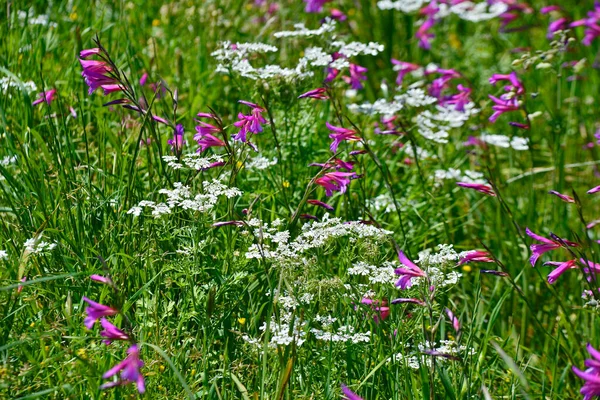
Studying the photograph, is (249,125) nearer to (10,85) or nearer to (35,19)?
(10,85)

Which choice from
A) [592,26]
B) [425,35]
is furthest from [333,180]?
[425,35]

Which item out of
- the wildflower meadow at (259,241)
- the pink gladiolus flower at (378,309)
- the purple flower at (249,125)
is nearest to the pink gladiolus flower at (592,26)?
the wildflower meadow at (259,241)

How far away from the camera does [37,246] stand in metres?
2.12

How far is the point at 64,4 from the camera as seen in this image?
4230mm

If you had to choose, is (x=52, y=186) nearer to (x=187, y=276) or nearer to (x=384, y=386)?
(x=187, y=276)

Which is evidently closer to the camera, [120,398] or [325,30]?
[120,398]

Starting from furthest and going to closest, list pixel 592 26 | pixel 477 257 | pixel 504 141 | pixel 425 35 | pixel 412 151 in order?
pixel 425 35 → pixel 592 26 → pixel 504 141 → pixel 412 151 → pixel 477 257

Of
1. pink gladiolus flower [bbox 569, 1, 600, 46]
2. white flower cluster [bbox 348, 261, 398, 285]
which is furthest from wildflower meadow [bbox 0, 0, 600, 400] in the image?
pink gladiolus flower [bbox 569, 1, 600, 46]

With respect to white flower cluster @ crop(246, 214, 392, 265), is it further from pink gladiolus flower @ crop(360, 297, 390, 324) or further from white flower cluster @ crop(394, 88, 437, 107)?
white flower cluster @ crop(394, 88, 437, 107)

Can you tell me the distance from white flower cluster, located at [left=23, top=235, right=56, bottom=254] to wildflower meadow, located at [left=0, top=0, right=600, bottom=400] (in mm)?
15

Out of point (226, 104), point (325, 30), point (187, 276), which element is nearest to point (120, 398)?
point (187, 276)

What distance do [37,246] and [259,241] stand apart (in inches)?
24.4

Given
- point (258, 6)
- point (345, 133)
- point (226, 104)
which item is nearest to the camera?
point (345, 133)

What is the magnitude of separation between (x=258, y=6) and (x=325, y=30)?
2244mm
